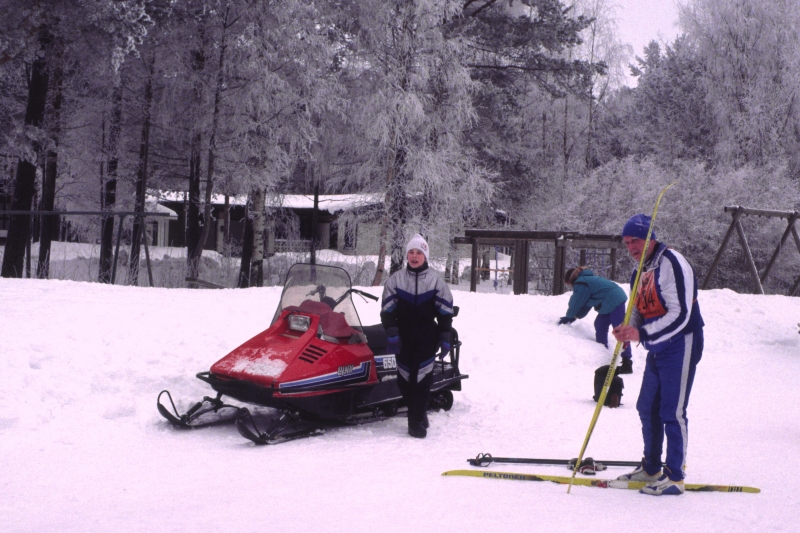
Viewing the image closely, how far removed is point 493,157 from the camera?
90.7 feet

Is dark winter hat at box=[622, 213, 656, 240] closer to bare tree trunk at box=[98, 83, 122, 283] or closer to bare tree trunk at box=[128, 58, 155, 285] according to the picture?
bare tree trunk at box=[128, 58, 155, 285]

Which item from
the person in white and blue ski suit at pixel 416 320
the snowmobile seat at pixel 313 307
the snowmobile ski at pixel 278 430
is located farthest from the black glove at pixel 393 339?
the snowmobile ski at pixel 278 430

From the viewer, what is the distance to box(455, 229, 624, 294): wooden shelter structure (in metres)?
16.0

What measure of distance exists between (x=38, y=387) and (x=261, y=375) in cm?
213

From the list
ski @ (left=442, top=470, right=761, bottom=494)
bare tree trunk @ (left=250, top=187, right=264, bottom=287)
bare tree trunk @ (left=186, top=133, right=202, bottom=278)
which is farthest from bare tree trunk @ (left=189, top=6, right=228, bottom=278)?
ski @ (left=442, top=470, right=761, bottom=494)

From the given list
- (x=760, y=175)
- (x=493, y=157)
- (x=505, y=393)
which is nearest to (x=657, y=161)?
(x=760, y=175)

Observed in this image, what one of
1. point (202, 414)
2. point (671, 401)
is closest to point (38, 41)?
point (202, 414)

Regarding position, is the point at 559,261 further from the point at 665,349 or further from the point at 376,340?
the point at 665,349

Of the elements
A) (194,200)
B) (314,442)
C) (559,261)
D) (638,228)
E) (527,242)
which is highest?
(194,200)

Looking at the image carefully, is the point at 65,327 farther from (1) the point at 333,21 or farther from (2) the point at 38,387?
(1) the point at 333,21

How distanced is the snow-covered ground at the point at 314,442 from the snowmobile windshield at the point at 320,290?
116 centimetres

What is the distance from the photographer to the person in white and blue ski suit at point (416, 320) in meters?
6.95

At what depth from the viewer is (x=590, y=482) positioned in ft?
16.8

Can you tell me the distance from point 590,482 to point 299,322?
2.97 metres
